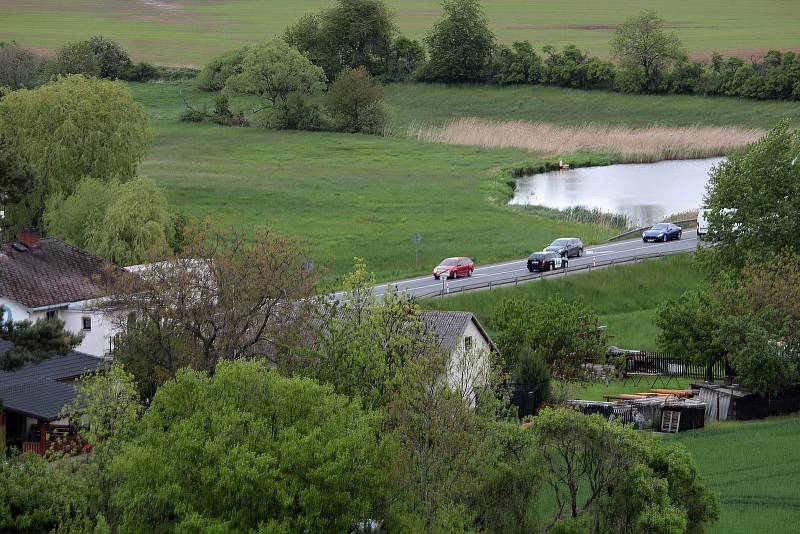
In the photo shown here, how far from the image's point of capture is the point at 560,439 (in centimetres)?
3306

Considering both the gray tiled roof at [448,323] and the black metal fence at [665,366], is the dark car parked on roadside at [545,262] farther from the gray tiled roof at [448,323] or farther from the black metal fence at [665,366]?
the gray tiled roof at [448,323]

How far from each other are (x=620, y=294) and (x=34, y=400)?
110 feet

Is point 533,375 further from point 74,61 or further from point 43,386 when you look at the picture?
point 74,61

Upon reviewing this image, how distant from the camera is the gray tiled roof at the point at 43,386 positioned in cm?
4456

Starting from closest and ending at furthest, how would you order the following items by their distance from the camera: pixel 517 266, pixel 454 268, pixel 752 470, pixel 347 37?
1. pixel 752 470
2. pixel 454 268
3. pixel 517 266
4. pixel 347 37

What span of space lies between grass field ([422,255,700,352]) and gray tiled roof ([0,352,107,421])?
1781 cm

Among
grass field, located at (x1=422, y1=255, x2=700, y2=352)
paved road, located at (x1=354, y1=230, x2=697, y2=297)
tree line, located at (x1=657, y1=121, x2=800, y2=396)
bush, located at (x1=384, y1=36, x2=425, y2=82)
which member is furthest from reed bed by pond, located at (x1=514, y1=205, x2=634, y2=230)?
bush, located at (x1=384, y1=36, x2=425, y2=82)

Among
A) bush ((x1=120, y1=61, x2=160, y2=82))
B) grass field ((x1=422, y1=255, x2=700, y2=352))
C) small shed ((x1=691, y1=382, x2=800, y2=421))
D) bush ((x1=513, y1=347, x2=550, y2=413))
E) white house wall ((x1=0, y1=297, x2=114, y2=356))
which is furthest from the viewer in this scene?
bush ((x1=120, y1=61, x2=160, y2=82))

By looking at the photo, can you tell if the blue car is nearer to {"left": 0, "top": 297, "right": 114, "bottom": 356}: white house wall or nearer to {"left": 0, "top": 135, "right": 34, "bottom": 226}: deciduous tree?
{"left": 0, "top": 297, "right": 114, "bottom": 356}: white house wall

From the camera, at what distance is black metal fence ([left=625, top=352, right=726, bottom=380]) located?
186ft

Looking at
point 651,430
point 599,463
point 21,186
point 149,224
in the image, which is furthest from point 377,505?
point 149,224

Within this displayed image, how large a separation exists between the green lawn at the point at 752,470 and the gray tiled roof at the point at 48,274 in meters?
23.7

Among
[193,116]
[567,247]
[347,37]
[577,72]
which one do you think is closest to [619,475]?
[567,247]

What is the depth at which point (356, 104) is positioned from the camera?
140500 mm
